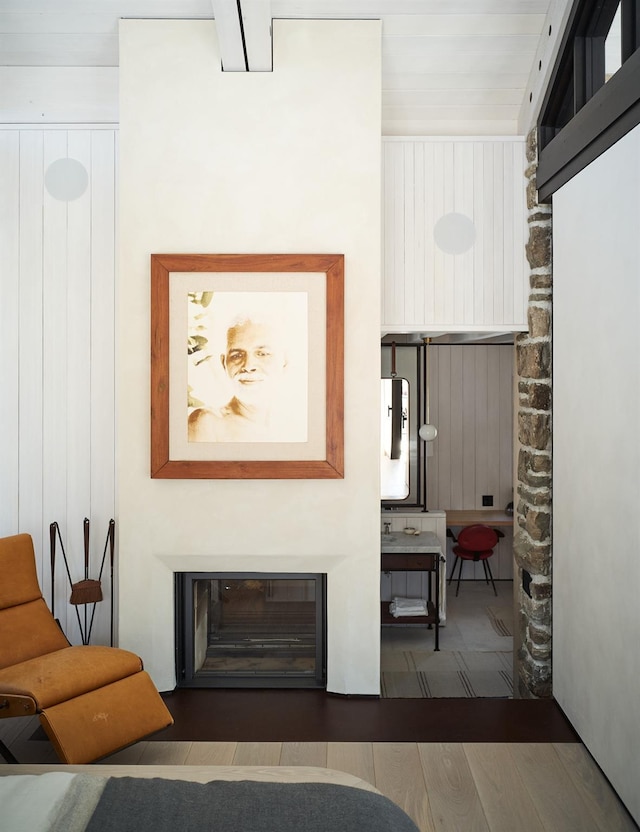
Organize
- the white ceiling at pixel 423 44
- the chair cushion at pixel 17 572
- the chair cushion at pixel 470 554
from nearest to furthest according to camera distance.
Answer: the chair cushion at pixel 17 572 → the white ceiling at pixel 423 44 → the chair cushion at pixel 470 554

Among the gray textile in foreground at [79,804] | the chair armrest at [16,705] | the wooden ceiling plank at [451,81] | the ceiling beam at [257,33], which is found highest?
the wooden ceiling plank at [451,81]

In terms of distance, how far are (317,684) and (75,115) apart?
3234 millimetres

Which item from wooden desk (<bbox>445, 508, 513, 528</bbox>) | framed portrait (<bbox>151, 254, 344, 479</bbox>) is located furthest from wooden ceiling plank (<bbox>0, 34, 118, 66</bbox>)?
wooden desk (<bbox>445, 508, 513, 528</bbox>)

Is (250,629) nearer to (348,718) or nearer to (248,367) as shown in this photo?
(348,718)

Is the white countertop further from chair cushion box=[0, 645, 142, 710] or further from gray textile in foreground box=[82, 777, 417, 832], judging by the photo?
gray textile in foreground box=[82, 777, 417, 832]

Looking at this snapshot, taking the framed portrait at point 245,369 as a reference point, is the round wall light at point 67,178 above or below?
above

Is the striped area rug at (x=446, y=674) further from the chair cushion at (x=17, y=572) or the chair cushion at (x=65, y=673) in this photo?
the chair cushion at (x=17, y=572)

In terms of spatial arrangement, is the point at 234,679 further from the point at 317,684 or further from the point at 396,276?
the point at 396,276

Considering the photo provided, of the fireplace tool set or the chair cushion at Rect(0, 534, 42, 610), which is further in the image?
the fireplace tool set

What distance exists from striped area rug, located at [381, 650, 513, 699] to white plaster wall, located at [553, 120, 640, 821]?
1096mm

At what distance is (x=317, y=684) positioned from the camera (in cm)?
346

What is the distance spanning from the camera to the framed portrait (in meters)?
3.30

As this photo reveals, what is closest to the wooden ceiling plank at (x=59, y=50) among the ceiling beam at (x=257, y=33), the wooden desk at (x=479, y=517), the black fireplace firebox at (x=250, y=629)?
the ceiling beam at (x=257, y=33)

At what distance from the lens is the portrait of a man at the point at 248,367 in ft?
10.9
